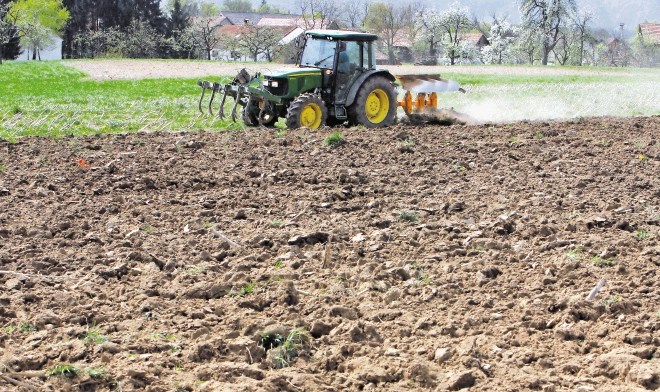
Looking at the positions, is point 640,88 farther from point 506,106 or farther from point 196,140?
point 196,140

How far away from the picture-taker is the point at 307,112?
16.0 metres

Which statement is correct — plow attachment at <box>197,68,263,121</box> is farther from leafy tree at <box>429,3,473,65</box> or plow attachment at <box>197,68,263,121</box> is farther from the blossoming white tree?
leafy tree at <box>429,3,473,65</box>

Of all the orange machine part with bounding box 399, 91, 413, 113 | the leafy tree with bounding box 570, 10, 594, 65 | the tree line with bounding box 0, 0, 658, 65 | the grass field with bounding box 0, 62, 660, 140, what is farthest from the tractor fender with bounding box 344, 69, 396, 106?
the leafy tree with bounding box 570, 10, 594, 65

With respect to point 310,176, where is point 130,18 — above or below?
above

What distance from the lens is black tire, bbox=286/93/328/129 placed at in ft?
51.5

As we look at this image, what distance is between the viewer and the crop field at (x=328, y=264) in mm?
5418

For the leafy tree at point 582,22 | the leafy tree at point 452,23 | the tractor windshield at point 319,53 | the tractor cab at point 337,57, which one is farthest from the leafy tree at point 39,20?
the tractor cab at point 337,57

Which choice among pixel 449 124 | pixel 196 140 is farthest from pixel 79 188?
pixel 449 124

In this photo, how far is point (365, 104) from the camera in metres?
16.6

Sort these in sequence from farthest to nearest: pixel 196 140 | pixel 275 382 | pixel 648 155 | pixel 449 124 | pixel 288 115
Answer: pixel 449 124, pixel 288 115, pixel 196 140, pixel 648 155, pixel 275 382

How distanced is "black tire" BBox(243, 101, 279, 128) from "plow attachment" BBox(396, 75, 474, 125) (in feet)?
9.12

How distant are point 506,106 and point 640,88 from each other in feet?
36.9

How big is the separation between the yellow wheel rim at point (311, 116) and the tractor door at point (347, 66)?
555 mm

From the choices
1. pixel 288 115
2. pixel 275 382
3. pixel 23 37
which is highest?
pixel 23 37
